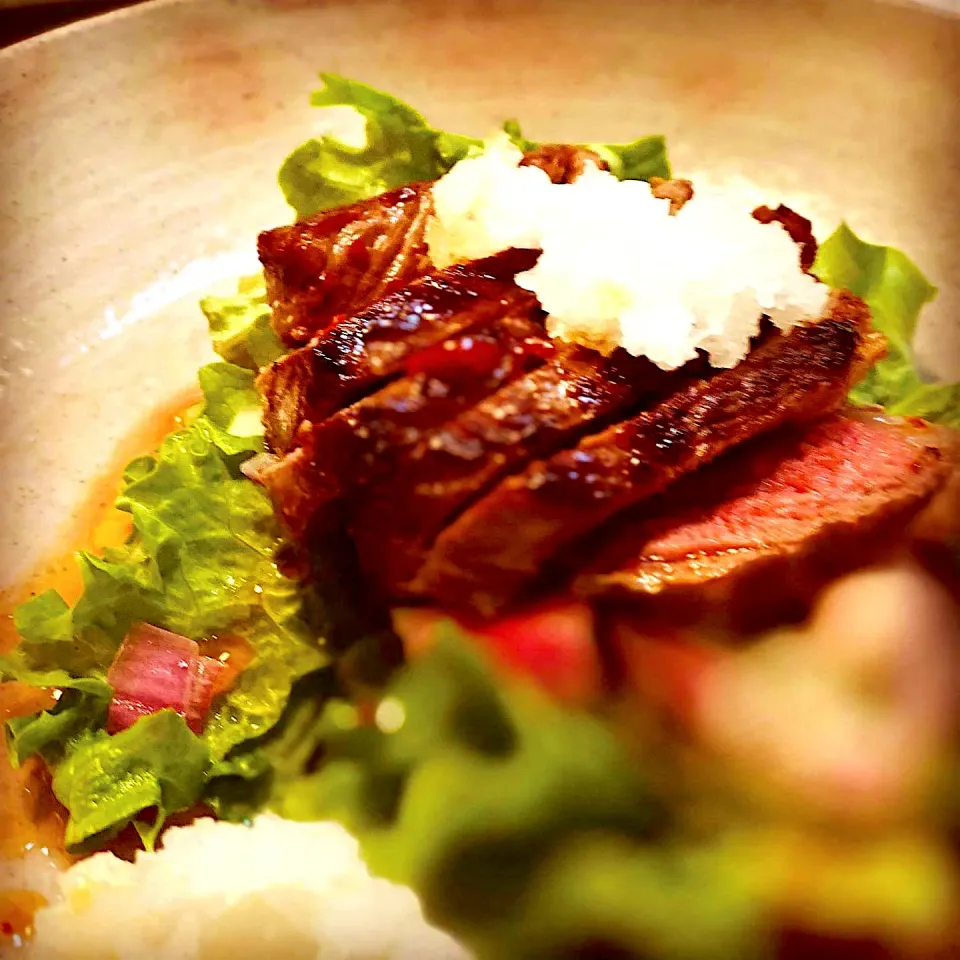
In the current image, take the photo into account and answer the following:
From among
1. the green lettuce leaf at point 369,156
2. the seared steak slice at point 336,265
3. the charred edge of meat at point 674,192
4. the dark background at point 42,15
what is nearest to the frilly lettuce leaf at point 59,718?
the seared steak slice at point 336,265

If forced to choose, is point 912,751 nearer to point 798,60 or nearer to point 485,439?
point 485,439

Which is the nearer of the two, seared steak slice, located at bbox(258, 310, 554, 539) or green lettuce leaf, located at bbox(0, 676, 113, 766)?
seared steak slice, located at bbox(258, 310, 554, 539)

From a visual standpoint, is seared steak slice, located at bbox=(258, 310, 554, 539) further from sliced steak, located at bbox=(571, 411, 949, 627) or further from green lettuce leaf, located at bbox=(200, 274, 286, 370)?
green lettuce leaf, located at bbox=(200, 274, 286, 370)

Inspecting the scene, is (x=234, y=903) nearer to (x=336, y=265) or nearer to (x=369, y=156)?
(x=336, y=265)

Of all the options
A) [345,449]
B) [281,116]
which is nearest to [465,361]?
[345,449]

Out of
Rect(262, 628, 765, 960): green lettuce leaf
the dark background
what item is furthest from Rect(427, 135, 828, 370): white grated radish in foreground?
the dark background

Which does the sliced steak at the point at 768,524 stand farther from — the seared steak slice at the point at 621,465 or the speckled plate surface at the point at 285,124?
the speckled plate surface at the point at 285,124

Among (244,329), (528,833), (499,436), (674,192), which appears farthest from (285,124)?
(528,833)

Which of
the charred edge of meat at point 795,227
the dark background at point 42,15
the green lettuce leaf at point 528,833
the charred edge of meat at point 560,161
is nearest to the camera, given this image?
the green lettuce leaf at point 528,833
